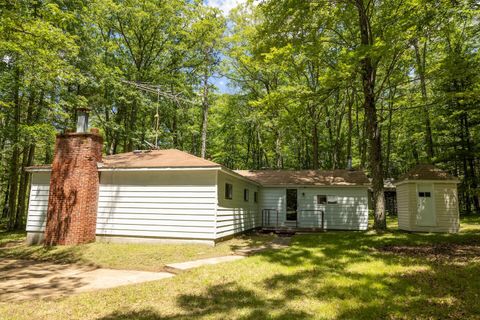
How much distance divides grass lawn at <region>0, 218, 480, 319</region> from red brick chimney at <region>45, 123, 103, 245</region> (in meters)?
5.49

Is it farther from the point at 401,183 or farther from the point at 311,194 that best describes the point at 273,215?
the point at 401,183

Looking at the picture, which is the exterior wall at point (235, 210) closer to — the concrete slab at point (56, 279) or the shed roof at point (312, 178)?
the shed roof at point (312, 178)

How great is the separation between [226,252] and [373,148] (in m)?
7.58

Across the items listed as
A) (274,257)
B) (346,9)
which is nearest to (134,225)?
(274,257)

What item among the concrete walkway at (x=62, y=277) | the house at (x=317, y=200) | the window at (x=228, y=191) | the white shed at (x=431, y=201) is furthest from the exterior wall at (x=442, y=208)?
the concrete walkway at (x=62, y=277)

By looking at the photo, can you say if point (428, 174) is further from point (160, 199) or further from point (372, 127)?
point (160, 199)

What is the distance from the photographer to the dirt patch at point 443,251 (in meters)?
7.01

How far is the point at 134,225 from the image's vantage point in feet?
34.3

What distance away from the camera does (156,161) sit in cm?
1102

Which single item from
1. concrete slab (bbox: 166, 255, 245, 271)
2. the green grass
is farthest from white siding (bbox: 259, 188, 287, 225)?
concrete slab (bbox: 166, 255, 245, 271)

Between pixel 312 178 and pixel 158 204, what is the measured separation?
9477 mm

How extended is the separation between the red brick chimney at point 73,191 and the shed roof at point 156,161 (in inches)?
28.9

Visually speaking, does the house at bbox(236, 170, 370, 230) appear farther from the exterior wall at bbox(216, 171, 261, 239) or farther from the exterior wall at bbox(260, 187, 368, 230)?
the exterior wall at bbox(216, 171, 261, 239)

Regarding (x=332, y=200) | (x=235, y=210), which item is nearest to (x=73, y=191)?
(x=235, y=210)
